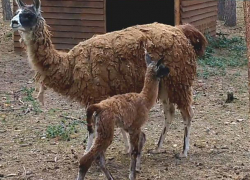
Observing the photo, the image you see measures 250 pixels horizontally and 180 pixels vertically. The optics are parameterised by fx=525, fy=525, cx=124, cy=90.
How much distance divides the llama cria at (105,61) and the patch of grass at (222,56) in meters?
4.98

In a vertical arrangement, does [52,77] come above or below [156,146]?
above

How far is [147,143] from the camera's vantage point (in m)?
7.38

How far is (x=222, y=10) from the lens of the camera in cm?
2127

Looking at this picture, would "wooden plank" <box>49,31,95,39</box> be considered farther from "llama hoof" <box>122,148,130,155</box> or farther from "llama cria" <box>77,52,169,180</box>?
"llama cria" <box>77,52,169,180</box>

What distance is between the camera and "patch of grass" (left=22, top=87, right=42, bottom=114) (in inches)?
351

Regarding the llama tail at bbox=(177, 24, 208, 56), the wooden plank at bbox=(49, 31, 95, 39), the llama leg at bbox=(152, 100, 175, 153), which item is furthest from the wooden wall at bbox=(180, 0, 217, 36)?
the llama leg at bbox=(152, 100, 175, 153)

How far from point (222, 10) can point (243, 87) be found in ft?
36.6

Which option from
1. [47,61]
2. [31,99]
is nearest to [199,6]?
[31,99]

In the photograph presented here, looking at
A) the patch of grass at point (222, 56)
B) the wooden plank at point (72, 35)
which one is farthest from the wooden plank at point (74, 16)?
the patch of grass at point (222, 56)

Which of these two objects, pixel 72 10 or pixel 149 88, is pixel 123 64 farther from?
pixel 72 10

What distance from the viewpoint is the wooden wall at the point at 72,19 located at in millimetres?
13430

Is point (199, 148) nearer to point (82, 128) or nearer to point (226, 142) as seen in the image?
point (226, 142)

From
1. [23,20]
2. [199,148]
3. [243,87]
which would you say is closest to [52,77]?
[23,20]

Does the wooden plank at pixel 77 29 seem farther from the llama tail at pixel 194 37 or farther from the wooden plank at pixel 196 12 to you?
the llama tail at pixel 194 37
